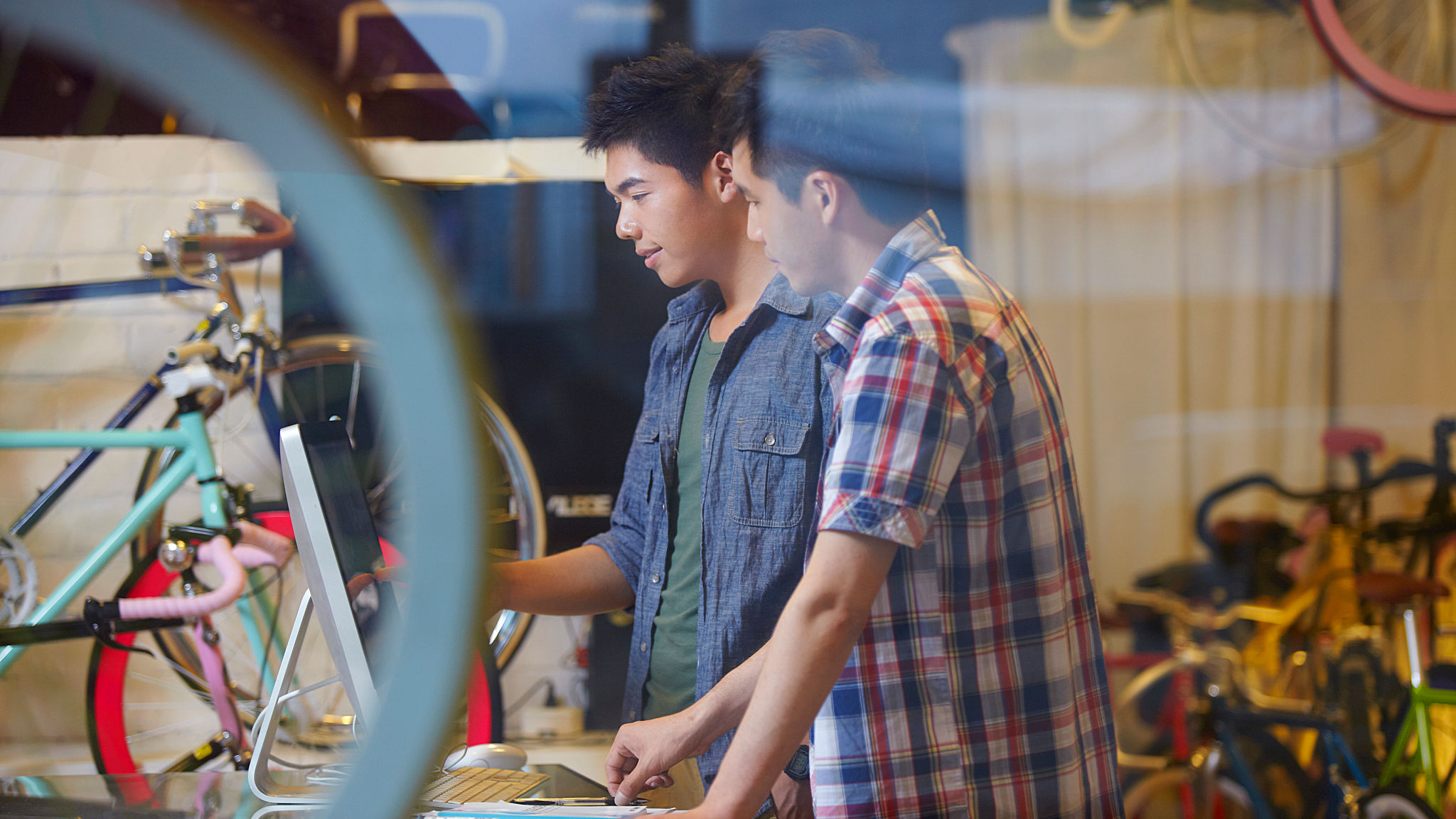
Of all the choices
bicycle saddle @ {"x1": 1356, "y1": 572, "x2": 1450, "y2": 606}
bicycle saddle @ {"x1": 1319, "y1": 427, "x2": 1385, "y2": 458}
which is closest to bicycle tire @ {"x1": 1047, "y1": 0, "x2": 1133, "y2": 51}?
bicycle saddle @ {"x1": 1319, "y1": 427, "x2": 1385, "y2": 458}

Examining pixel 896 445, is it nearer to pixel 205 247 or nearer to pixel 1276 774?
pixel 205 247

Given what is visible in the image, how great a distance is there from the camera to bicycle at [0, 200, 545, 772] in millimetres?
942

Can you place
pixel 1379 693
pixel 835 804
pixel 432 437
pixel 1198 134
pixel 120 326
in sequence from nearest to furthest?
pixel 432 437, pixel 835 804, pixel 120 326, pixel 1379 693, pixel 1198 134

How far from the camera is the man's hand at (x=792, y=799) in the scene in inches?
28.1

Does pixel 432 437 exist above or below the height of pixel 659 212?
below

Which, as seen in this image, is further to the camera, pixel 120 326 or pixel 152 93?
pixel 120 326

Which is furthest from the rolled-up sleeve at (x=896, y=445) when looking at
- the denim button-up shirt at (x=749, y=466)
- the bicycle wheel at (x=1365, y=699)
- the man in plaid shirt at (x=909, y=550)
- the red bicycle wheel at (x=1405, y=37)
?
the red bicycle wheel at (x=1405, y=37)

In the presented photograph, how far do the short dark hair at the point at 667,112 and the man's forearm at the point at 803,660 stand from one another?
36 centimetres

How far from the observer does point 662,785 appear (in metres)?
0.74

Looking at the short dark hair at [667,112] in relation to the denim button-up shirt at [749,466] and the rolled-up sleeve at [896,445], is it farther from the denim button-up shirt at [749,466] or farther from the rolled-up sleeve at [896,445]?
the rolled-up sleeve at [896,445]

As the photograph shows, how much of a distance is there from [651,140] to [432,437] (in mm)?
585

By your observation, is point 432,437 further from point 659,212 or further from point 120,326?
point 120,326

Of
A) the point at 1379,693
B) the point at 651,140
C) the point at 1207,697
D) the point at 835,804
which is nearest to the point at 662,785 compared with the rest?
the point at 835,804

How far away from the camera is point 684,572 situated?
0.79 metres
